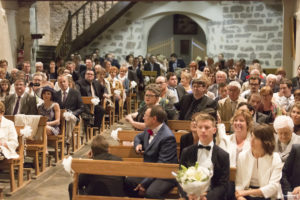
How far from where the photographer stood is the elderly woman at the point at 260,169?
396 centimetres

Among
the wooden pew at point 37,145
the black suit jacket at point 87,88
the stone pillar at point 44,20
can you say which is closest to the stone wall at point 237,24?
the stone pillar at point 44,20

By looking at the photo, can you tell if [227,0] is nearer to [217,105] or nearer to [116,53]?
[116,53]

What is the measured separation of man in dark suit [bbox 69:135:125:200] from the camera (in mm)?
4441

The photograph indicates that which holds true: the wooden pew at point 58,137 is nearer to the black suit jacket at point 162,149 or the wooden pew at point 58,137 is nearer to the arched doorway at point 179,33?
the black suit jacket at point 162,149

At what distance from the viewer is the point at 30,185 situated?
630 centimetres

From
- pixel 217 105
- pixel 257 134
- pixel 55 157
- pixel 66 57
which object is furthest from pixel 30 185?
pixel 66 57

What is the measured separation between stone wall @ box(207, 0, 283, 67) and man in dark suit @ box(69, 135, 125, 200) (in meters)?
12.2

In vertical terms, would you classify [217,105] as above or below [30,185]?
above

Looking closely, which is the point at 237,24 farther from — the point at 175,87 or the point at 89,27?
the point at 175,87

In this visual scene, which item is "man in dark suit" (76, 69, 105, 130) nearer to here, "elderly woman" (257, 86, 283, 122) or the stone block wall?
"elderly woman" (257, 86, 283, 122)

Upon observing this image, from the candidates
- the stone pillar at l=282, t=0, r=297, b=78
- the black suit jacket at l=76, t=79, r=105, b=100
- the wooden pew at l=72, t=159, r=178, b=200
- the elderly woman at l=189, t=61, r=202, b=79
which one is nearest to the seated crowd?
the wooden pew at l=72, t=159, r=178, b=200

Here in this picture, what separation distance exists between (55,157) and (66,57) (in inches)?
365

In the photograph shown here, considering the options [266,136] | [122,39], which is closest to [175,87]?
[266,136]

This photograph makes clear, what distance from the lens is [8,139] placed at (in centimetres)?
595
